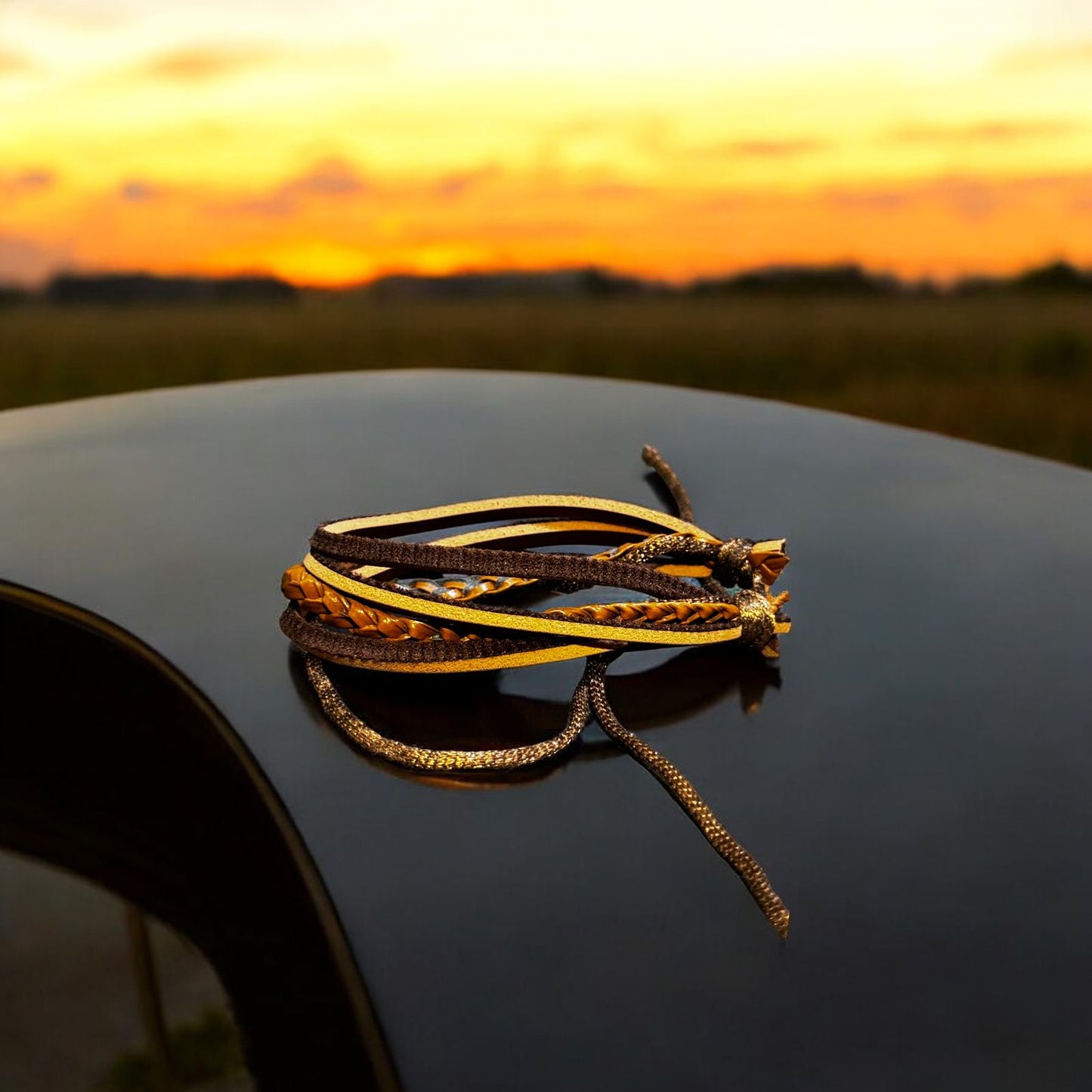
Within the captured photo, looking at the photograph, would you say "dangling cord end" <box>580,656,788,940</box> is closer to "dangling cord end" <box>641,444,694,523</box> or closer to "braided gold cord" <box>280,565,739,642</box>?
"braided gold cord" <box>280,565,739,642</box>

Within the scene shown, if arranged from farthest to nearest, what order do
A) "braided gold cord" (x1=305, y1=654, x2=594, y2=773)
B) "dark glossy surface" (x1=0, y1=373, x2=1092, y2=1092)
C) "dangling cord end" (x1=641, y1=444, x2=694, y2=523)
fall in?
"dangling cord end" (x1=641, y1=444, x2=694, y2=523) < "braided gold cord" (x1=305, y1=654, x2=594, y2=773) < "dark glossy surface" (x1=0, y1=373, x2=1092, y2=1092)

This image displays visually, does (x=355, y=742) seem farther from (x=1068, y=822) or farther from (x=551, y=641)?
(x=1068, y=822)

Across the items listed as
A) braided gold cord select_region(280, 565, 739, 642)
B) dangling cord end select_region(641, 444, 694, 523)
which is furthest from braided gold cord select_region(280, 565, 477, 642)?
dangling cord end select_region(641, 444, 694, 523)

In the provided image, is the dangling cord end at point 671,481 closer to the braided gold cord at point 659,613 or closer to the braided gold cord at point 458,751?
the braided gold cord at point 659,613

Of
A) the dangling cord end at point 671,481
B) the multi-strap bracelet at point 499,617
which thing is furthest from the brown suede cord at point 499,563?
the dangling cord end at point 671,481

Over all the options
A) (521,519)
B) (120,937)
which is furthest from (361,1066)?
(521,519)

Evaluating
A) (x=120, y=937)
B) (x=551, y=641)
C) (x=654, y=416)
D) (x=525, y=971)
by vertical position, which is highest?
(x=654, y=416)

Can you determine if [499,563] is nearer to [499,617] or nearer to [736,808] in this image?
[499,617]
